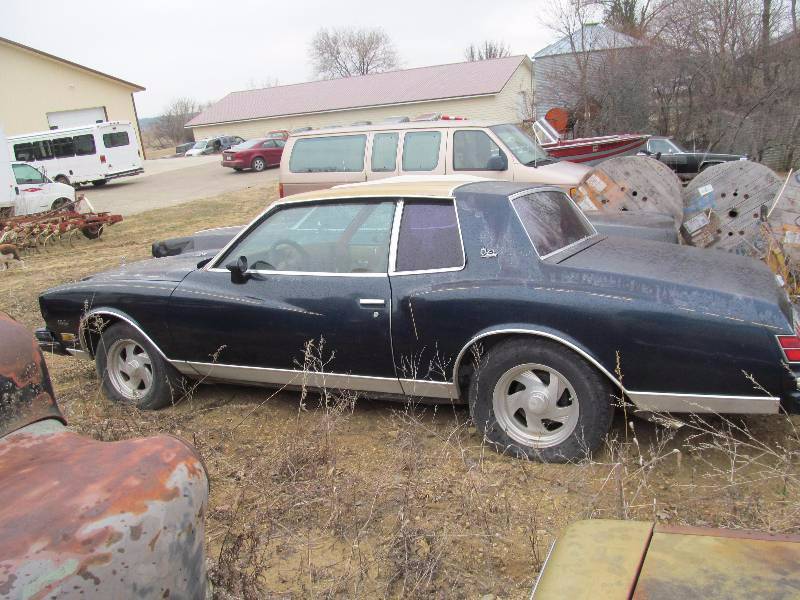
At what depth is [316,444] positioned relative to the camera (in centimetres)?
387

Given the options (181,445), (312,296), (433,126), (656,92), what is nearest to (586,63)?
(656,92)

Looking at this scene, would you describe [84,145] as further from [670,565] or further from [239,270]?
[670,565]

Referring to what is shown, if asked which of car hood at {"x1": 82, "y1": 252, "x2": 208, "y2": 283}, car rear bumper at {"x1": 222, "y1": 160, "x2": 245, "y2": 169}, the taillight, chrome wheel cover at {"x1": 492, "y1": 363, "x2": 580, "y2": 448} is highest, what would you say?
car hood at {"x1": 82, "y1": 252, "x2": 208, "y2": 283}

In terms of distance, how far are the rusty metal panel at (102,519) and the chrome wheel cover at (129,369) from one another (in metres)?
3.11

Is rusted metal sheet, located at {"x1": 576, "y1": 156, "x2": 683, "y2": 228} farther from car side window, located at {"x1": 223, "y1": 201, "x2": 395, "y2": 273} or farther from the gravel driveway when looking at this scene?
the gravel driveway

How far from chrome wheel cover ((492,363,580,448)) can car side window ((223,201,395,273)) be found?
1.01 m

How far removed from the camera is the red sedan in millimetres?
28109

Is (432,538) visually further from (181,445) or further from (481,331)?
(181,445)

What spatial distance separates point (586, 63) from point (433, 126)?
16316mm

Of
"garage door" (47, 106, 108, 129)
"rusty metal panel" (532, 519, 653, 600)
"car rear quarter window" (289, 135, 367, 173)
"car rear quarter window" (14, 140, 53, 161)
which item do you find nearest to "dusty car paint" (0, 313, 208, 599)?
"rusty metal panel" (532, 519, 653, 600)

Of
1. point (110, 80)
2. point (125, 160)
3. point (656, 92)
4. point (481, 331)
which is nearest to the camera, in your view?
point (481, 331)

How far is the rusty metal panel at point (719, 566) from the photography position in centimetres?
135

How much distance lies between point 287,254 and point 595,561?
3.22 metres

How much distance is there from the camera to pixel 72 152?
2619 centimetres
